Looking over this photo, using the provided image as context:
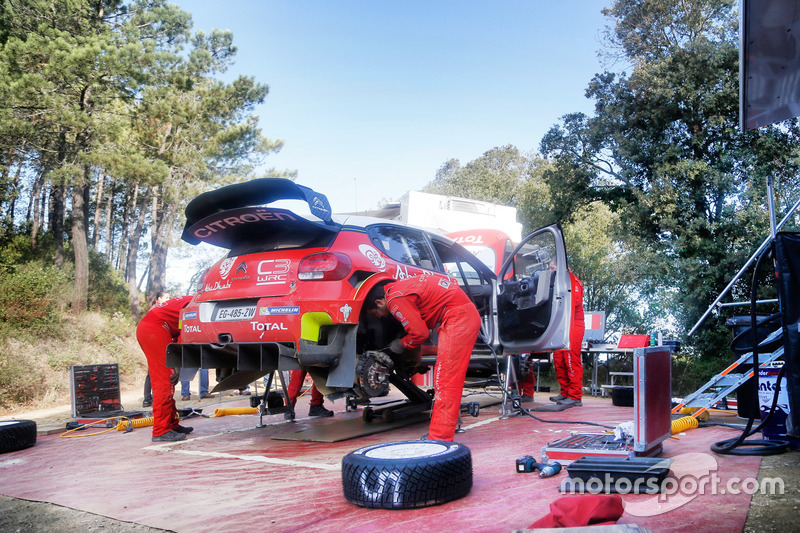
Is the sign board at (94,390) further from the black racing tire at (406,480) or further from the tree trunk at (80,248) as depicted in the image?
the tree trunk at (80,248)

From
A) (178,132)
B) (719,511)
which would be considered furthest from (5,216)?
(719,511)

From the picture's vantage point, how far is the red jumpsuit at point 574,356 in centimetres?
677

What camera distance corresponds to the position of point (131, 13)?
60.5 feet

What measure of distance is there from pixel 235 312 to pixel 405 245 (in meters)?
1.68

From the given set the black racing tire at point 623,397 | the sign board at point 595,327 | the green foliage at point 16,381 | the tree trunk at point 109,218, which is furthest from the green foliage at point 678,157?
the tree trunk at point 109,218

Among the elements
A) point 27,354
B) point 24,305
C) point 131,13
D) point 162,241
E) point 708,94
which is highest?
point 131,13

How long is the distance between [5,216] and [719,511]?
24746 millimetres

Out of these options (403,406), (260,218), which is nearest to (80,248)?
(403,406)

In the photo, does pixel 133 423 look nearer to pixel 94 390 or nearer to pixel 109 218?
pixel 94 390

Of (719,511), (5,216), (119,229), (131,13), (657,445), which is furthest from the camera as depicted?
(119,229)

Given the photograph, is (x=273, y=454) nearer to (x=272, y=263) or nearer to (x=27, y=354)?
(x=272, y=263)

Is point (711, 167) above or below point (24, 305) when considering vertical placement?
above

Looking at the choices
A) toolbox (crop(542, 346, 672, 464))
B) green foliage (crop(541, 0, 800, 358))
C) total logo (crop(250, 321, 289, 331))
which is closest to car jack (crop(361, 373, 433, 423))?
total logo (crop(250, 321, 289, 331))

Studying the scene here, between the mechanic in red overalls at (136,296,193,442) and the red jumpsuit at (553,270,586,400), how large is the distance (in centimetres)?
430
